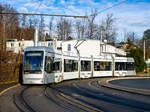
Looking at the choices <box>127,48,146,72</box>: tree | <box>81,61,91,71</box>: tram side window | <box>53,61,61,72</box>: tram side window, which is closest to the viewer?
<box>53,61,61,72</box>: tram side window

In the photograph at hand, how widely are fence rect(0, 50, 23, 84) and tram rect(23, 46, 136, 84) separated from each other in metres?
3.32

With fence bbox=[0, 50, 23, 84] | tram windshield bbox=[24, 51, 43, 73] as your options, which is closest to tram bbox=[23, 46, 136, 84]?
tram windshield bbox=[24, 51, 43, 73]

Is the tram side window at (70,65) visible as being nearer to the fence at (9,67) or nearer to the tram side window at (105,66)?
the fence at (9,67)

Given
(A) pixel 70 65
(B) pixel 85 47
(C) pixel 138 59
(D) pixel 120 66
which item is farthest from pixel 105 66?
(B) pixel 85 47

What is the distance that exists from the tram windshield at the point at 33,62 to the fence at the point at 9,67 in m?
3.46

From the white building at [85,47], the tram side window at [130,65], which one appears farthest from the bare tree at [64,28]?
the tram side window at [130,65]

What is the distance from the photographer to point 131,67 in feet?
124

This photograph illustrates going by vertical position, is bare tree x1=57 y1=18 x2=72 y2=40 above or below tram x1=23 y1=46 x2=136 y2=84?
above

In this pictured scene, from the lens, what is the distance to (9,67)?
21578mm

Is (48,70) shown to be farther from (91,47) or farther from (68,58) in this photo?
(91,47)

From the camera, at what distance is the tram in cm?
1786

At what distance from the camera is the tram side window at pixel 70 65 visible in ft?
77.9

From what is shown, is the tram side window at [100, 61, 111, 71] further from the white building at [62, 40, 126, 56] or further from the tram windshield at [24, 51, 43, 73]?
the white building at [62, 40, 126, 56]

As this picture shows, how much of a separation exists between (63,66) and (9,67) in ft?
16.8
